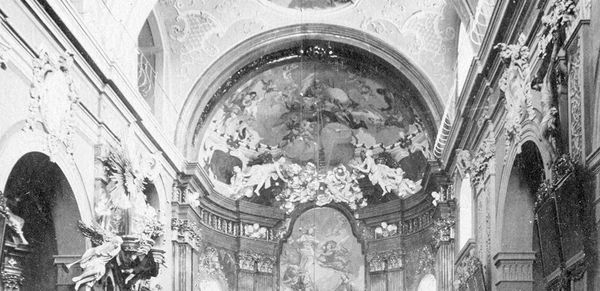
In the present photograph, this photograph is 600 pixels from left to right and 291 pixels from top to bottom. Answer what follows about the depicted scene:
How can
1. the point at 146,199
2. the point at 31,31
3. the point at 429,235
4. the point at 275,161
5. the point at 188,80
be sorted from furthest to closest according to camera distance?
the point at 275,161 < the point at 429,235 < the point at 188,80 < the point at 146,199 < the point at 31,31

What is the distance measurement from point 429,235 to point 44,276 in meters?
9.73

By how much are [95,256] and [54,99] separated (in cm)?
214

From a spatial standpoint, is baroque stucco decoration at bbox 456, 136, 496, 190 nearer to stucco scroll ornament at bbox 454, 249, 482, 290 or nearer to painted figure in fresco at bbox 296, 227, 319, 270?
stucco scroll ornament at bbox 454, 249, 482, 290

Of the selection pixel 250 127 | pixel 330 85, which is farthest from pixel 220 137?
pixel 330 85

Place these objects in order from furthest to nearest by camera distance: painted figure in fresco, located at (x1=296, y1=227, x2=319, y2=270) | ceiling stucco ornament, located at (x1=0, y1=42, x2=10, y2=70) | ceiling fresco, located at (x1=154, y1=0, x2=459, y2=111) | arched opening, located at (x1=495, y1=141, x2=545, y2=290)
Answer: painted figure in fresco, located at (x1=296, y1=227, x2=319, y2=270), ceiling fresco, located at (x1=154, y1=0, x2=459, y2=111), arched opening, located at (x1=495, y1=141, x2=545, y2=290), ceiling stucco ornament, located at (x1=0, y1=42, x2=10, y2=70)

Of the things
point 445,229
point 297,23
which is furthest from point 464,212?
point 297,23

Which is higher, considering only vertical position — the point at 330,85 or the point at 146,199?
the point at 330,85

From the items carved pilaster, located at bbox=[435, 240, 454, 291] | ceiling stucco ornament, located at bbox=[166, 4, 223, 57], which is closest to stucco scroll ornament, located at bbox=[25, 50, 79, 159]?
ceiling stucco ornament, located at bbox=[166, 4, 223, 57]

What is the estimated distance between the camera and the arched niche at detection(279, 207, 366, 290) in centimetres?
2236

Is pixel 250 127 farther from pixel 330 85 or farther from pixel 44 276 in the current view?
pixel 44 276

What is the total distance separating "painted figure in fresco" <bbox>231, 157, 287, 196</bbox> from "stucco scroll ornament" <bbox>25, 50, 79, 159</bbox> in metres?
9.08

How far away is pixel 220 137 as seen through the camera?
67.6 ft

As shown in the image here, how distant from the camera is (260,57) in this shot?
773 inches

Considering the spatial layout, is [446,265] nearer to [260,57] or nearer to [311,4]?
[260,57]
